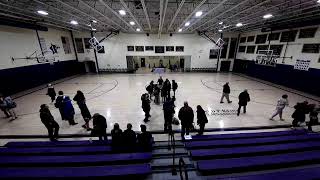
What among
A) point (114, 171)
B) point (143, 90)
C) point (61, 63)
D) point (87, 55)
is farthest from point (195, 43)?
point (114, 171)

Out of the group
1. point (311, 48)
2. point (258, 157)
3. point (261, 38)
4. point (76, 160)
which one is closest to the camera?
point (76, 160)

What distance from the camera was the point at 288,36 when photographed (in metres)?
14.4

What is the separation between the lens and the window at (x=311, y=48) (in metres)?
11.9

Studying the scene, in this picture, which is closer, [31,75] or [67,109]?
[67,109]

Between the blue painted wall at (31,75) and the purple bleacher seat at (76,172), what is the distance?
12274 millimetres

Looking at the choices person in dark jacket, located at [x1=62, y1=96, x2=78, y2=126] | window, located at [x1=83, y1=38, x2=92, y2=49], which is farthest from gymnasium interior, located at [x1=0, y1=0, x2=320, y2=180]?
person in dark jacket, located at [x1=62, y1=96, x2=78, y2=126]

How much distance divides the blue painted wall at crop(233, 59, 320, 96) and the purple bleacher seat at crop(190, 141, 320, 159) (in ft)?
35.5

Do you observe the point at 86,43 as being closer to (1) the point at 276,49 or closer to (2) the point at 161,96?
(2) the point at 161,96

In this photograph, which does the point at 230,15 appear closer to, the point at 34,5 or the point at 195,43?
the point at 195,43

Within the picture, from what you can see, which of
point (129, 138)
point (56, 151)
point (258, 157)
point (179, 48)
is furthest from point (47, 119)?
point (179, 48)

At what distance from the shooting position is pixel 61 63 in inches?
733

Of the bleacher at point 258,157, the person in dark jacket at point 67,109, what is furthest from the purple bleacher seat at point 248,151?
the person in dark jacket at point 67,109

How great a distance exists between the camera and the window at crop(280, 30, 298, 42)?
1388 cm

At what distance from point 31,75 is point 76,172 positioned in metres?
15.3
